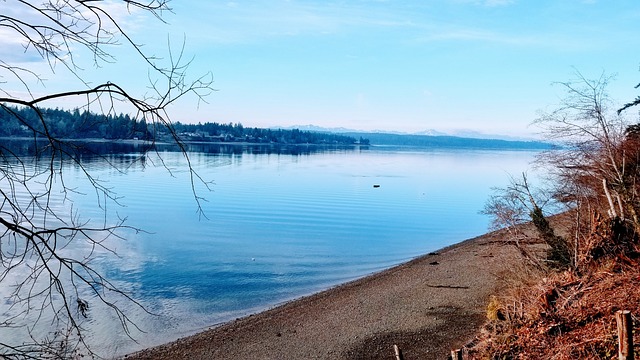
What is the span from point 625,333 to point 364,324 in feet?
32.2

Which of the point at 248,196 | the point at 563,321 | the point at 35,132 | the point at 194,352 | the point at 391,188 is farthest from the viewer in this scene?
the point at 391,188

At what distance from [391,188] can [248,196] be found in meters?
19.9

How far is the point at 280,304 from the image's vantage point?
18031mm

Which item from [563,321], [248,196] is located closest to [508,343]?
[563,321]

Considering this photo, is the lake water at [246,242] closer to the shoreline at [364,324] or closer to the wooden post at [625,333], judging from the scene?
the shoreline at [364,324]

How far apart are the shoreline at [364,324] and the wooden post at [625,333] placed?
668 centimetres

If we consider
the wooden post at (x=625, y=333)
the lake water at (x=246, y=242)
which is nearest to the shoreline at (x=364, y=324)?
A: the lake water at (x=246, y=242)

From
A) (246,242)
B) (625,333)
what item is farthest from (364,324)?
(246,242)

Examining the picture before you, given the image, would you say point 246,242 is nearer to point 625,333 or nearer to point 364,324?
point 364,324

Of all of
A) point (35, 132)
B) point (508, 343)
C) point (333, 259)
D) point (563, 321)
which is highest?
point (35, 132)

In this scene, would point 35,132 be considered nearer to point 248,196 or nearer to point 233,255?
point 233,255

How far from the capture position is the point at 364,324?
14641 mm

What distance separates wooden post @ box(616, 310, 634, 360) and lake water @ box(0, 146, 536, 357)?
16.6ft

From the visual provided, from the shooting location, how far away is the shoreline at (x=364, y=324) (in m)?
12.7
